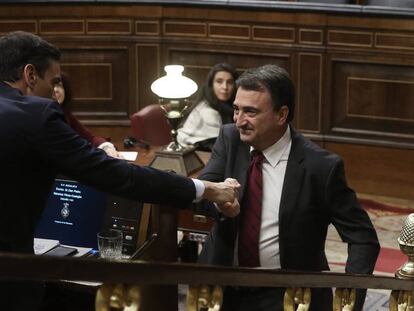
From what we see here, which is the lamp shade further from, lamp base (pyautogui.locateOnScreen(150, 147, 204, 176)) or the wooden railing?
the wooden railing

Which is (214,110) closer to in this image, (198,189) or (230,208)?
(230,208)

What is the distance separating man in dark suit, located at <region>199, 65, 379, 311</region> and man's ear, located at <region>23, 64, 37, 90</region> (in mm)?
771

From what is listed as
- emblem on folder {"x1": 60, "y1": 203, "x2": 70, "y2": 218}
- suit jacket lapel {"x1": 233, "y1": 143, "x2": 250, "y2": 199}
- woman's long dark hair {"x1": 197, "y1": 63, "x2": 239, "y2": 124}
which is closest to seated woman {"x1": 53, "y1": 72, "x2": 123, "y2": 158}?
woman's long dark hair {"x1": 197, "y1": 63, "x2": 239, "y2": 124}

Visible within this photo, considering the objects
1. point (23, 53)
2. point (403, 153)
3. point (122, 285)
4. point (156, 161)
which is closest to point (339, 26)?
point (403, 153)

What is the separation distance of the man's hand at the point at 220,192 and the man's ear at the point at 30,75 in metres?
0.60

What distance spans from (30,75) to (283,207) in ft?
3.17

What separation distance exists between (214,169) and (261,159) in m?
0.18

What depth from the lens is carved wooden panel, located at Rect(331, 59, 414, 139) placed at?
6297mm

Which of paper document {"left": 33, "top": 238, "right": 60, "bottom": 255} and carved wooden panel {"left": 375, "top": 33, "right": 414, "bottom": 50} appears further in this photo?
carved wooden panel {"left": 375, "top": 33, "right": 414, "bottom": 50}

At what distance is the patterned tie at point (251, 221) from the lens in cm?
283

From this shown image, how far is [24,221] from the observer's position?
2.22m

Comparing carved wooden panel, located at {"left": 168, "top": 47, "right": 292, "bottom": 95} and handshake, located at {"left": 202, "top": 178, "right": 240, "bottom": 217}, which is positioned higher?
carved wooden panel, located at {"left": 168, "top": 47, "right": 292, "bottom": 95}

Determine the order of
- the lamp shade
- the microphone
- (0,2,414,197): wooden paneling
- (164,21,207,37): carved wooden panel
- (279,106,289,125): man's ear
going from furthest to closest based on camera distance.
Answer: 1. (164,21,207,37): carved wooden panel
2. (0,2,414,197): wooden paneling
3. the lamp shade
4. (279,106,289,125): man's ear
5. the microphone

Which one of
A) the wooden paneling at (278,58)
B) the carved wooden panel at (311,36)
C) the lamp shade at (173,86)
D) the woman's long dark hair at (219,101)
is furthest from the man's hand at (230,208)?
the carved wooden panel at (311,36)
